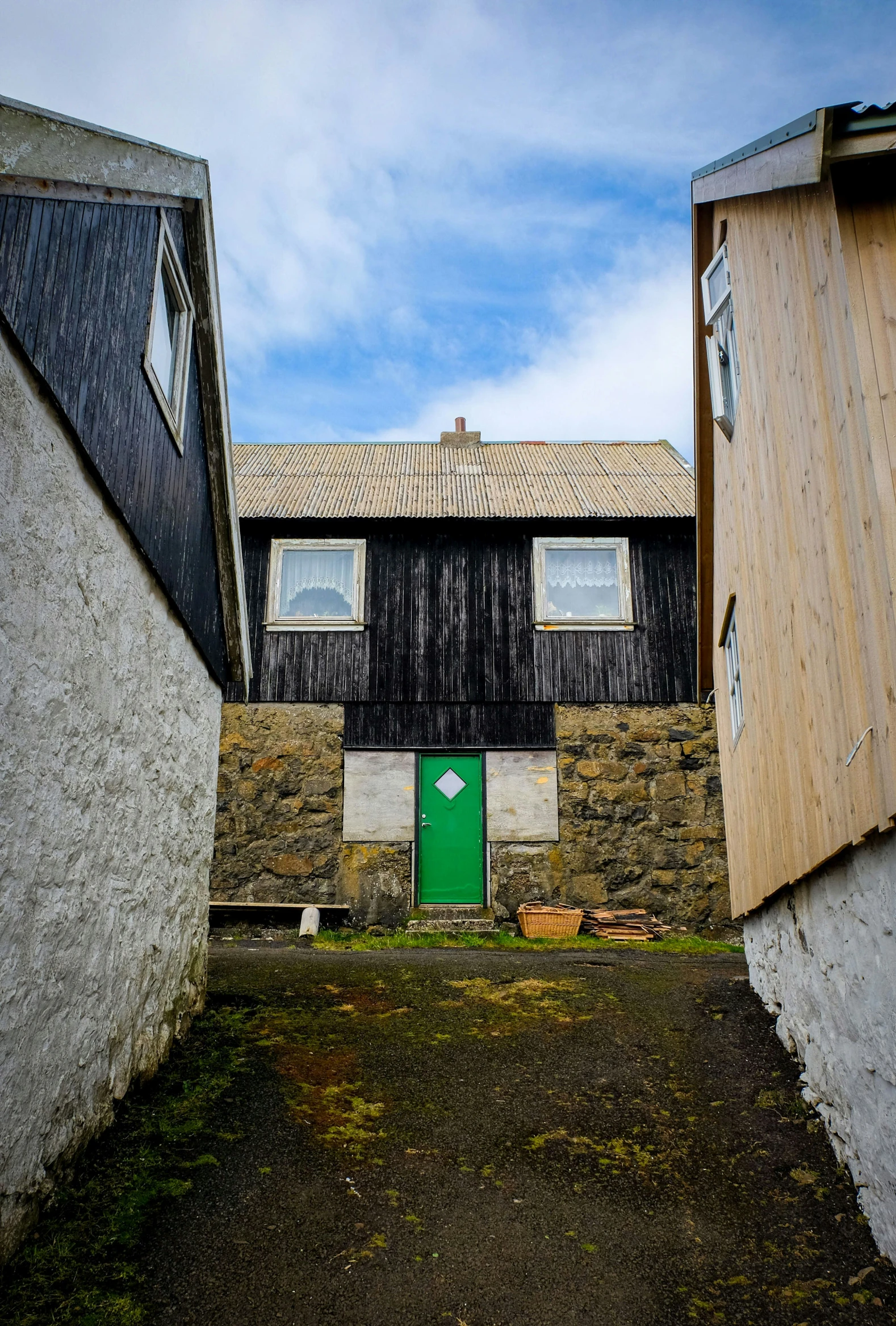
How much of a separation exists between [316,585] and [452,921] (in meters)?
4.96

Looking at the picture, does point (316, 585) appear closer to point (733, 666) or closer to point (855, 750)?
point (733, 666)

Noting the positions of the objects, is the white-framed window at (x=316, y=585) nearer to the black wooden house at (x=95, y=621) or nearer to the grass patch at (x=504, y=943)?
the grass patch at (x=504, y=943)

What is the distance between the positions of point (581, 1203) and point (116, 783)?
3.08 m

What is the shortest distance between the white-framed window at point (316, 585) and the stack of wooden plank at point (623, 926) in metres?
4.94

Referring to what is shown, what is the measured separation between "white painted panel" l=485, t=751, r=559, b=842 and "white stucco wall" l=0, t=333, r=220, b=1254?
6412 millimetres

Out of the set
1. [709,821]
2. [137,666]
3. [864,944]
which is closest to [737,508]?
[864,944]

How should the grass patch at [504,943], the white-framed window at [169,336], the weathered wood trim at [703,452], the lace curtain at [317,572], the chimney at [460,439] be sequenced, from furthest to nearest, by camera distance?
the chimney at [460,439] < the lace curtain at [317,572] < the grass patch at [504,943] < the weathered wood trim at [703,452] < the white-framed window at [169,336]

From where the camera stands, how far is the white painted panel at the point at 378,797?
11.6 meters

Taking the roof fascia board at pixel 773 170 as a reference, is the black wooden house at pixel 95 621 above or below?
below

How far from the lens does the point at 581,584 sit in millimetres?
12398

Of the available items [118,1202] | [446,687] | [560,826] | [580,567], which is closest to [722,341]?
[580,567]

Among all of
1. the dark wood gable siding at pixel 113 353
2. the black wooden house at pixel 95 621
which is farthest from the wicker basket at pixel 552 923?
the dark wood gable siding at pixel 113 353

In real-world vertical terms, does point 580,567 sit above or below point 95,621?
above

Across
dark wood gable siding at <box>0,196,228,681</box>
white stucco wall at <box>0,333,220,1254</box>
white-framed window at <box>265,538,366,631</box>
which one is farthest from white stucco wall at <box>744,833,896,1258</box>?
white-framed window at <box>265,538,366,631</box>
